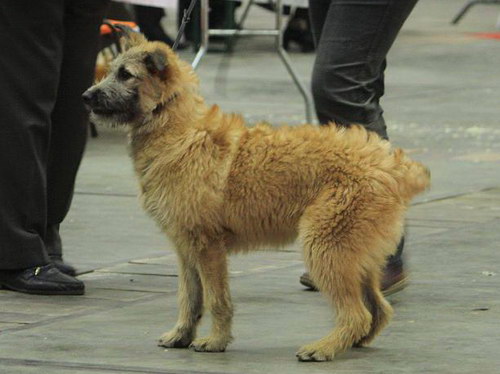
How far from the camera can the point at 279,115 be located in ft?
39.7

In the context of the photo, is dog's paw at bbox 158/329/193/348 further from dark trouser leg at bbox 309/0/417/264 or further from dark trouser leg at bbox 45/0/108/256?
dark trouser leg at bbox 45/0/108/256

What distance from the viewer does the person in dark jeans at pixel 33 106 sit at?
19.8 ft

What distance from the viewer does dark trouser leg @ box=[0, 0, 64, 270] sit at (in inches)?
238

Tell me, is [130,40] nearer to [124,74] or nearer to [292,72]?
[124,74]

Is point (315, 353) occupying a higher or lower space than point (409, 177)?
lower

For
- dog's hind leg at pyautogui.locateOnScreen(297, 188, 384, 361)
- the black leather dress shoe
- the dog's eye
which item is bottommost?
the black leather dress shoe

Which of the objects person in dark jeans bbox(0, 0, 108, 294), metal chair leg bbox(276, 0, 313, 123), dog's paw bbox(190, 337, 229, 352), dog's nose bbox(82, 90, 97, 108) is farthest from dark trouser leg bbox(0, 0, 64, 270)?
metal chair leg bbox(276, 0, 313, 123)

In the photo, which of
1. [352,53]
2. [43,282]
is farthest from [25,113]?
[352,53]

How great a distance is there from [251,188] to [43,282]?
4.81ft

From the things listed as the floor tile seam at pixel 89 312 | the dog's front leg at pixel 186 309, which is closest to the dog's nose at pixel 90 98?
the dog's front leg at pixel 186 309

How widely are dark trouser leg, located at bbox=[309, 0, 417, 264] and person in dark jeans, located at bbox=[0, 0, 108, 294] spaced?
1067mm

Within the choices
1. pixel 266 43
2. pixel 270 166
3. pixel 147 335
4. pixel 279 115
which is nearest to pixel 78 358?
pixel 147 335

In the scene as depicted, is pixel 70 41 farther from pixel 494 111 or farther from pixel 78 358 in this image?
pixel 494 111

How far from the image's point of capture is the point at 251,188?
5027mm
